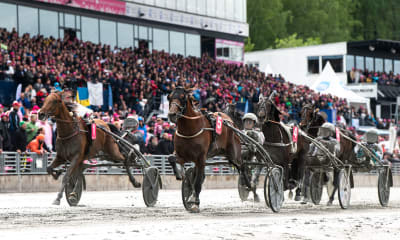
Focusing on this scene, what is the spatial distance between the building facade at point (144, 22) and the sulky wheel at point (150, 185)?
2052 cm

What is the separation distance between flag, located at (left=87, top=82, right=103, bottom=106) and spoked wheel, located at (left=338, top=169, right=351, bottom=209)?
42.0ft

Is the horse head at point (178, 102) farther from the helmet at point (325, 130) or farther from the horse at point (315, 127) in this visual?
the horse at point (315, 127)

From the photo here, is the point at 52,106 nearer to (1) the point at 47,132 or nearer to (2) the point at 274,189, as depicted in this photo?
(2) the point at 274,189

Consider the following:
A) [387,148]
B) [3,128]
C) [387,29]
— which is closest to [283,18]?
[387,29]

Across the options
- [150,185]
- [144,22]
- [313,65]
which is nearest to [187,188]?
[150,185]

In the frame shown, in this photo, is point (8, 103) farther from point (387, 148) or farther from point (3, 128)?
point (387, 148)

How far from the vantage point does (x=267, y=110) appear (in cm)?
1603

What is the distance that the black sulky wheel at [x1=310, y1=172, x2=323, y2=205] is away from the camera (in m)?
17.4

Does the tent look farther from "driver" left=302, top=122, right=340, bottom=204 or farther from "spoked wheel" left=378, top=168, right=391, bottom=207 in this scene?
"driver" left=302, top=122, right=340, bottom=204

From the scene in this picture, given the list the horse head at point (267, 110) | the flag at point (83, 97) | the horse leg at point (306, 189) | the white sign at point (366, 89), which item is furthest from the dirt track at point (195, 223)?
the white sign at point (366, 89)

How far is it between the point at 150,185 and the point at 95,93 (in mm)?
12464

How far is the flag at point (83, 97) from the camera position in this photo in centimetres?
2636

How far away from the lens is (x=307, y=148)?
663 inches

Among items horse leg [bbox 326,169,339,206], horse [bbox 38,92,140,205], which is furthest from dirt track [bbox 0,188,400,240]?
horse leg [bbox 326,169,339,206]
